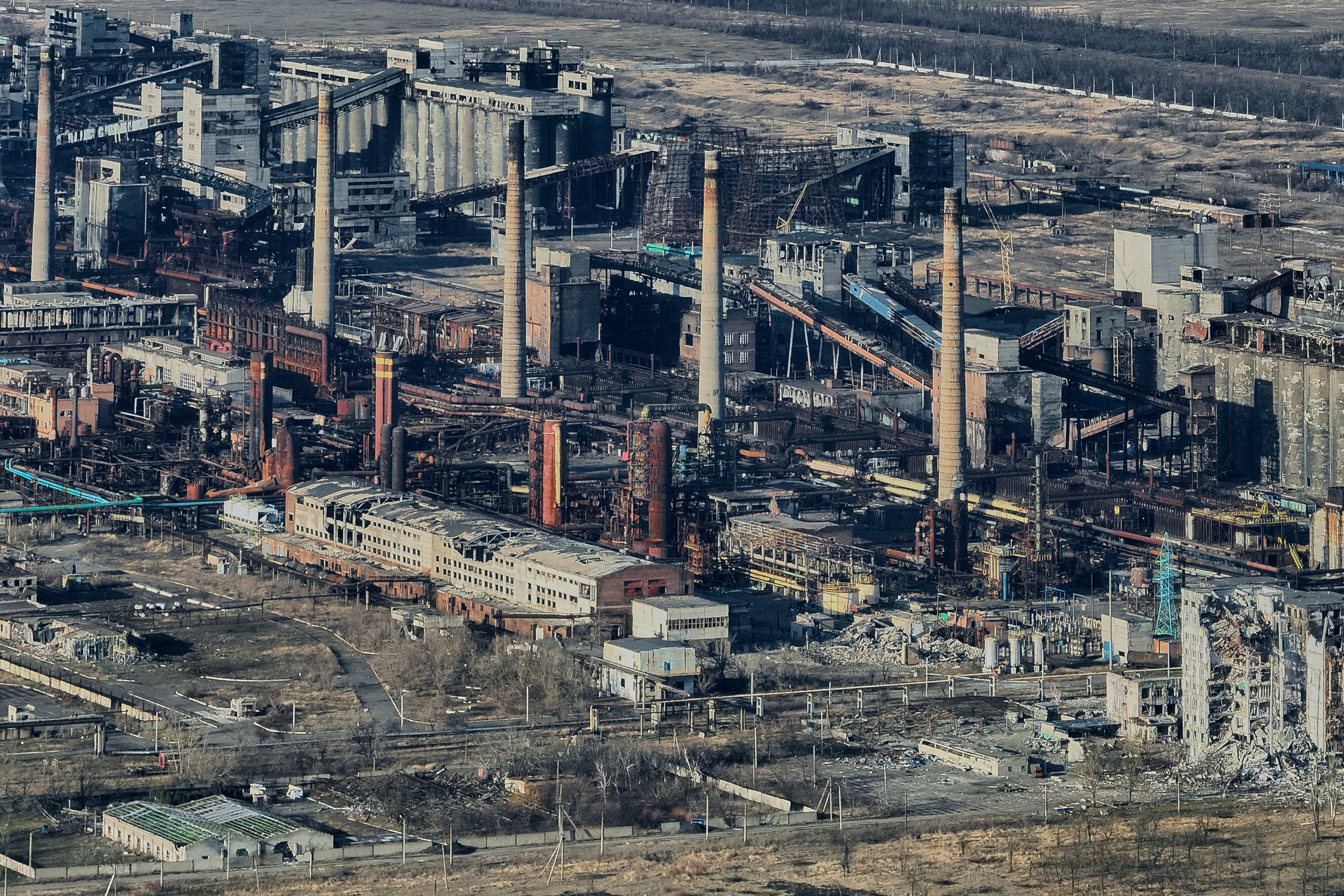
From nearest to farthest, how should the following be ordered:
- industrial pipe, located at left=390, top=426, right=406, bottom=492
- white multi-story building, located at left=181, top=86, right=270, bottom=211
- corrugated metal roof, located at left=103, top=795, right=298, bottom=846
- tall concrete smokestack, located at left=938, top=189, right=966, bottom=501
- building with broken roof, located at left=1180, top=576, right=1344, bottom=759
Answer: corrugated metal roof, located at left=103, top=795, right=298, bottom=846
building with broken roof, located at left=1180, top=576, right=1344, bottom=759
industrial pipe, located at left=390, top=426, right=406, bottom=492
tall concrete smokestack, located at left=938, top=189, right=966, bottom=501
white multi-story building, located at left=181, top=86, right=270, bottom=211

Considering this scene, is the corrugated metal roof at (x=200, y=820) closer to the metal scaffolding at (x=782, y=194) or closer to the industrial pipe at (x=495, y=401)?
the industrial pipe at (x=495, y=401)

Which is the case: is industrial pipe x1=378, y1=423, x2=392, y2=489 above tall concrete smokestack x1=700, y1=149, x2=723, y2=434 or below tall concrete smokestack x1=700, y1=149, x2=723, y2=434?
below

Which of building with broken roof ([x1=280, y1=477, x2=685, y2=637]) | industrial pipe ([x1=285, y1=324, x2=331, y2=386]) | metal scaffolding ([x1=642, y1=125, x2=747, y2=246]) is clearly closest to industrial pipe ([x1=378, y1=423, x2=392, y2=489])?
building with broken roof ([x1=280, y1=477, x2=685, y2=637])

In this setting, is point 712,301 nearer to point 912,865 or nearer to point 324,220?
point 324,220

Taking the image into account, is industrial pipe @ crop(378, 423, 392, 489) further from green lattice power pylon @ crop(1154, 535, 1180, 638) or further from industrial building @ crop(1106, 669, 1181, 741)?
industrial building @ crop(1106, 669, 1181, 741)

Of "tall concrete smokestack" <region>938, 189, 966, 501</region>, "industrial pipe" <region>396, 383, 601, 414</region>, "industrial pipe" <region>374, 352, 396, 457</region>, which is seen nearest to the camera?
"tall concrete smokestack" <region>938, 189, 966, 501</region>
